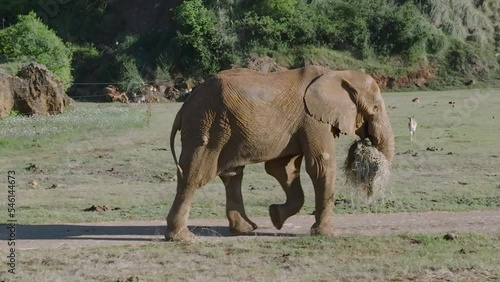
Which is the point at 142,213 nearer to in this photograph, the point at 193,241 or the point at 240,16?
the point at 193,241

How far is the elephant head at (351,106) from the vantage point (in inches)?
481

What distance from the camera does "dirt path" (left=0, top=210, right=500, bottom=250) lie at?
12.1 meters

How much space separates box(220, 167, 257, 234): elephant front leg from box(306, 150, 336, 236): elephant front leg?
96 cm

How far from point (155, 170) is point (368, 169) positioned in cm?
876

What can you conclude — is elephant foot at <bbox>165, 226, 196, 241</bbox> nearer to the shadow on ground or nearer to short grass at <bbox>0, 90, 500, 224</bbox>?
the shadow on ground

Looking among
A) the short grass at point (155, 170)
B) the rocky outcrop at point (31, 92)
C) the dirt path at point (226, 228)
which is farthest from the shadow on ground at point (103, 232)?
the rocky outcrop at point (31, 92)

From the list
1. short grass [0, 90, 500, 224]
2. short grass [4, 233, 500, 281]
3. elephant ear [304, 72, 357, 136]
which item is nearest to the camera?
short grass [4, 233, 500, 281]

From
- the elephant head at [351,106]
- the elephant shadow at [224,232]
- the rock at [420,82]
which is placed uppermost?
the elephant head at [351,106]

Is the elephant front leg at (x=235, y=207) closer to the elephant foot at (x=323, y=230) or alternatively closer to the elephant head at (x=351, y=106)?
the elephant foot at (x=323, y=230)

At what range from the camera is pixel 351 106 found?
12.6 m

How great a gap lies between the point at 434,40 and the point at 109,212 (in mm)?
44430

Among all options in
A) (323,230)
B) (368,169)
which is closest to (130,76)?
(368,169)

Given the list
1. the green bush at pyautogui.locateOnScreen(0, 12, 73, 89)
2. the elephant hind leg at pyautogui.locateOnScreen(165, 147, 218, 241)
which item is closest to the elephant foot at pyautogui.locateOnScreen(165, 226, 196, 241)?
the elephant hind leg at pyautogui.locateOnScreen(165, 147, 218, 241)

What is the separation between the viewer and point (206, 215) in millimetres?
14273
